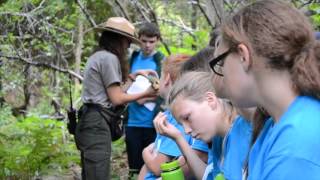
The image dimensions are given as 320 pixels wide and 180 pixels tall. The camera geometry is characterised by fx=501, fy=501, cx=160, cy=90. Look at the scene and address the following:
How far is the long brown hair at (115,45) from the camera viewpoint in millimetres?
4508

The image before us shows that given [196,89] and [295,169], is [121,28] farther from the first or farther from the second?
[295,169]

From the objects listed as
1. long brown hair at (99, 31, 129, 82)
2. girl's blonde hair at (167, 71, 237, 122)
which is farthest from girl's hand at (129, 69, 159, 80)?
girl's blonde hair at (167, 71, 237, 122)

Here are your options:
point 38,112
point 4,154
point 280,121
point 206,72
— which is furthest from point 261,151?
point 38,112

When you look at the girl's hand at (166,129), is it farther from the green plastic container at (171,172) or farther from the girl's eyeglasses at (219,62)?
the girl's eyeglasses at (219,62)

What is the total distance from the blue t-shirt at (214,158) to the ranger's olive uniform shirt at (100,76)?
2.09 meters

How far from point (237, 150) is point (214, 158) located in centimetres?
29

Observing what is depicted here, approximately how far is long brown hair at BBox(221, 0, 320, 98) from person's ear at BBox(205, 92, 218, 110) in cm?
94

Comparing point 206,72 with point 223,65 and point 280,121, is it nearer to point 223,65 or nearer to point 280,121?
point 223,65

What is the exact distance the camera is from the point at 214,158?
7.57 feet

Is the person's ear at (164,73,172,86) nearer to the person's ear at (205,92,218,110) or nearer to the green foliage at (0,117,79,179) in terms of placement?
the person's ear at (205,92,218,110)

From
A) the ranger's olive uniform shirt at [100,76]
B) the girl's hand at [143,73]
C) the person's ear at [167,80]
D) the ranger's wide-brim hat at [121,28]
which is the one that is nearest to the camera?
the person's ear at [167,80]

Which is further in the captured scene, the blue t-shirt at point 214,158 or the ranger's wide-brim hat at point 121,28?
the ranger's wide-brim hat at point 121,28

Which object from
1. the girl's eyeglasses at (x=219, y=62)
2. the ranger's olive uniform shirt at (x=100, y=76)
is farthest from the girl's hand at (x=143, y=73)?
the girl's eyeglasses at (x=219, y=62)

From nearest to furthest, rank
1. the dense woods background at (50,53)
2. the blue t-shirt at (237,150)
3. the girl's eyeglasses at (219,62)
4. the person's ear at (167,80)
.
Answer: the girl's eyeglasses at (219,62) < the blue t-shirt at (237,150) < the person's ear at (167,80) < the dense woods background at (50,53)
